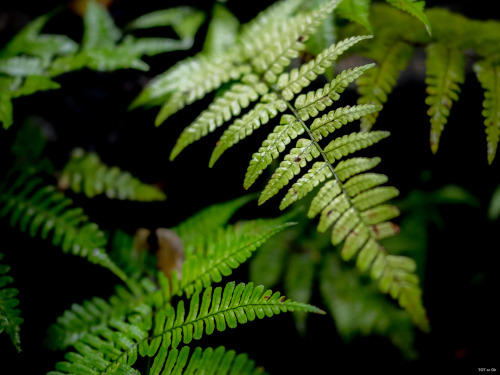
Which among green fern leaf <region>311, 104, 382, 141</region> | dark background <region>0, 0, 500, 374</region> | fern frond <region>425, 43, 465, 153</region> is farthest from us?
dark background <region>0, 0, 500, 374</region>

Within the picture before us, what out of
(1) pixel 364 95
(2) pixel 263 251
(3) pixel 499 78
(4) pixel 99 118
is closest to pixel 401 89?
(3) pixel 499 78

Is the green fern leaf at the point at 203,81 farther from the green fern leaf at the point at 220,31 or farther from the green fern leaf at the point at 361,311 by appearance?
the green fern leaf at the point at 361,311

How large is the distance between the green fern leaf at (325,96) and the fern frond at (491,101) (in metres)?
0.66

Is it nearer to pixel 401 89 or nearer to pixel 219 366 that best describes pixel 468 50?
pixel 401 89

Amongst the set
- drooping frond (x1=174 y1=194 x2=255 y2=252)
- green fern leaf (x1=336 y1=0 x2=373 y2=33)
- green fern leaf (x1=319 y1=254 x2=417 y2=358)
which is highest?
green fern leaf (x1=336 y1=0 x2=373 y2=33)

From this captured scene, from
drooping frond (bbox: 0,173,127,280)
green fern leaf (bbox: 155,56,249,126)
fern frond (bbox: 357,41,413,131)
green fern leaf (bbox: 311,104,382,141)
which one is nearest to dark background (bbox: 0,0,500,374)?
drooping frond (bbox: 0,173,127,280)

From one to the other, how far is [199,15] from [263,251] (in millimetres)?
1866

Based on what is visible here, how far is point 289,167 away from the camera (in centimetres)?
132

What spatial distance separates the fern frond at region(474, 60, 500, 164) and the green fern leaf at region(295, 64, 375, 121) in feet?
2.16

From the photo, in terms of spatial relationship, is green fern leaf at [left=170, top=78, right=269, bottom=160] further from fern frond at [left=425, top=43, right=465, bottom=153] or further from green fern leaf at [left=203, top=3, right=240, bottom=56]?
fern frond at [left=425, top=43, right=465, bottom=153]

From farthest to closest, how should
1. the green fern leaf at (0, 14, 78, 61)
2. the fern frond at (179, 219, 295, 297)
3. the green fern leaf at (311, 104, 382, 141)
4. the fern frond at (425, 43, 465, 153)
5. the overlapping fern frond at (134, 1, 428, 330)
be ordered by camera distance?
the green fern leaf at (0, 14, 78, 61), the fern frond at (425, 43, 465, 153), the fern frond at (179, 219, 295, 297), the green fern leaf at (311, 104, 382, 141), the overlapping fern frond at (134, 1, 428, 330)

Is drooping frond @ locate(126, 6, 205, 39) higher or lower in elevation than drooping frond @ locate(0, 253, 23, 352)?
higher

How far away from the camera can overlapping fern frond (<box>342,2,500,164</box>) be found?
5.11 ft

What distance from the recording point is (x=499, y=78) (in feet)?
5.33
